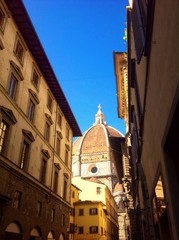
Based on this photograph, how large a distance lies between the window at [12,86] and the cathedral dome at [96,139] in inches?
3263

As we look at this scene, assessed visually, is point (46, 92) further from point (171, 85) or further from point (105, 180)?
point (105, 180)

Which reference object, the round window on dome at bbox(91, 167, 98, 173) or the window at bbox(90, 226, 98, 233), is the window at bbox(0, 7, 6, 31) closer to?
the window at bbox(90, 226, 98, 233)

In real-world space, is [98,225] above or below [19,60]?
below

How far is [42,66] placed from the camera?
64.6 ft

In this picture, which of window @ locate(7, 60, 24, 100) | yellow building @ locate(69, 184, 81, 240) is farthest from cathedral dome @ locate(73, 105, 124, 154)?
window @ locate(7, 60, 24, 100)

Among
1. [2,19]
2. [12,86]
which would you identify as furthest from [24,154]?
[2,19]

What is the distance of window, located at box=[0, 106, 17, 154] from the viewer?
1276cm

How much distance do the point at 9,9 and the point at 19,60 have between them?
308cm

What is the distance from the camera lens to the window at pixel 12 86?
14330mm

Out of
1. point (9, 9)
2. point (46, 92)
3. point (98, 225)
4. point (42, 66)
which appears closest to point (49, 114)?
point (46, 92)

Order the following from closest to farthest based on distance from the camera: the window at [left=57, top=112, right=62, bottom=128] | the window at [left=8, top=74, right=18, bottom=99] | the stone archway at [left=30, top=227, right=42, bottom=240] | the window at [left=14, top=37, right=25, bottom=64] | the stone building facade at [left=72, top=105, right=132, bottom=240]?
1. the window at [left=8, top=74, right=18, bottom=99]
2. the stone archway at [left=30, top=227, right=42, bottom=240]
3. the window at [left=14, top=37, right=25, bottom=64]
4. the window at [left=57, top=112, right=62, bottom=128]
5. the stone building facade at [left=72, top=105, right=132, bottom=240]

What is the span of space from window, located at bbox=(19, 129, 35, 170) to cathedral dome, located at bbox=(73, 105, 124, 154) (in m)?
81.3

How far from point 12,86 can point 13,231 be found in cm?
812

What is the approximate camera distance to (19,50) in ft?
53.5
